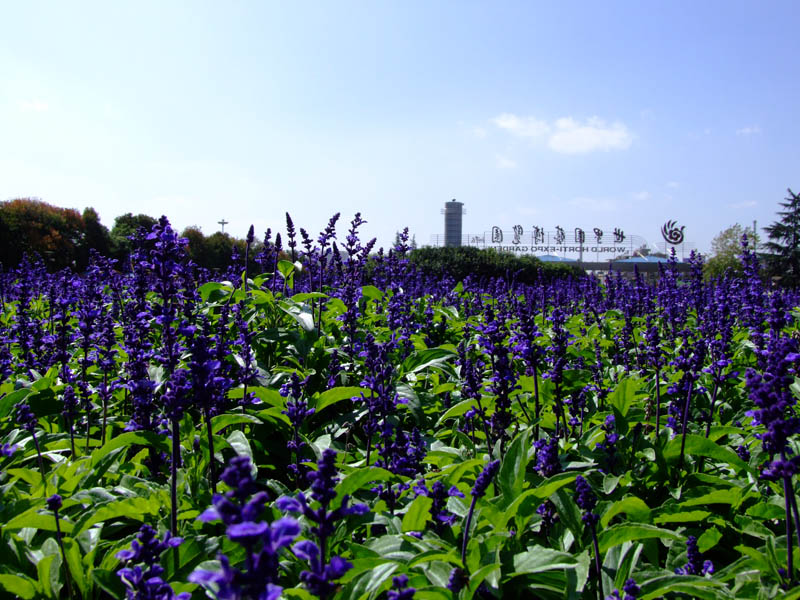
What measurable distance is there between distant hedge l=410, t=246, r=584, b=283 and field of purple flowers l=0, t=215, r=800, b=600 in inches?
965

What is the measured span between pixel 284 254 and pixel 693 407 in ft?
52.8

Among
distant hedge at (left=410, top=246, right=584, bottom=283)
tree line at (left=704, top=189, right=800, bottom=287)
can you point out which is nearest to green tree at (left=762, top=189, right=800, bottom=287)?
tree line at (left=704, top=189, right=800, bottom=287)

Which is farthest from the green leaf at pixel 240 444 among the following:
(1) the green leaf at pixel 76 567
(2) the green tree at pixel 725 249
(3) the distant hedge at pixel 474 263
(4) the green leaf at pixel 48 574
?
(2) the green tree at pixel 725 249

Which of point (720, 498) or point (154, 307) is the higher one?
point (154, 307)

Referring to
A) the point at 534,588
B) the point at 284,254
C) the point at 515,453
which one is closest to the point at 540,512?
Result: the point at 515,453

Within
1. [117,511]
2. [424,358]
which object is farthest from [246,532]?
[424,358]

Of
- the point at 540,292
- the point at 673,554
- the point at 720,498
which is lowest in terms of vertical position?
the point at 673,554

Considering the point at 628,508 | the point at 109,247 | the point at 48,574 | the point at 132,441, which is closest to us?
the point at 48,574

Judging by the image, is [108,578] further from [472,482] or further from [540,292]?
[540,292]

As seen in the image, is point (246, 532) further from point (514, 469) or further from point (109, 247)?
→ point (109, 247)

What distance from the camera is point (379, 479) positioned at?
3289mm

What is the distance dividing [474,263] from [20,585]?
29.7m

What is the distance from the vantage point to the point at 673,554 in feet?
10.4

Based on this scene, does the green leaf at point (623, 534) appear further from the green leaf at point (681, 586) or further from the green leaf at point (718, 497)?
the green leaf at point (718, 497)
